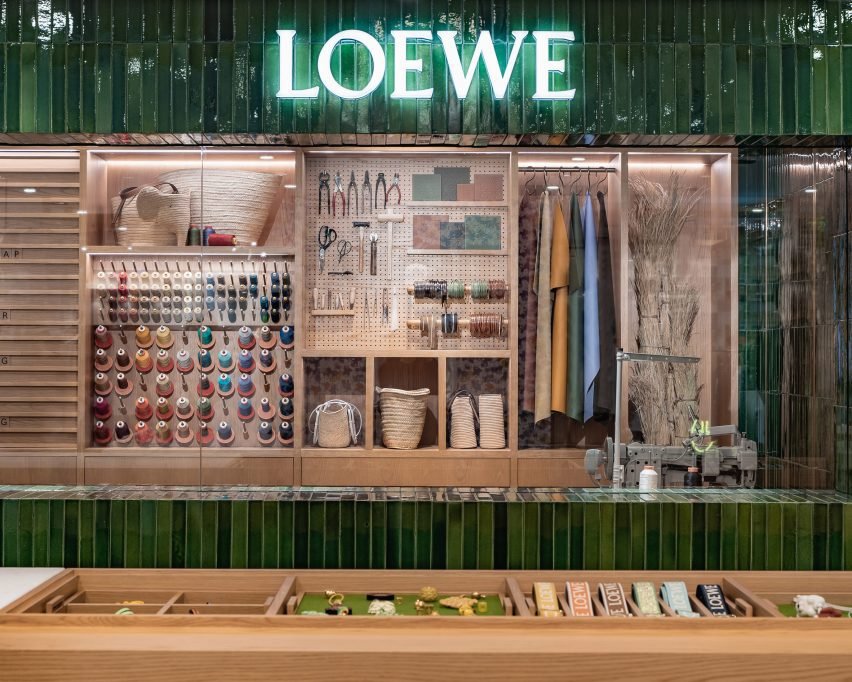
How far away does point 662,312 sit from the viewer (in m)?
3.36

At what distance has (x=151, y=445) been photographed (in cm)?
325

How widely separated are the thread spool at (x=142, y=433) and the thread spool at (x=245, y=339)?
0.49 meters

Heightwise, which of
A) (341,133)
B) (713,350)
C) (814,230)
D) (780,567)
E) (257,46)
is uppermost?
(257,46)

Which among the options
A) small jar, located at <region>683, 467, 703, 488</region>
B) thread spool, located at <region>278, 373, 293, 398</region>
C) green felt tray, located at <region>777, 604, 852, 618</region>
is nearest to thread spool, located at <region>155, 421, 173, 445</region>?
thread spool, located at <region>278, 373, 293, 398</region>

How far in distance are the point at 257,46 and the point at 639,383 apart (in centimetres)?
197

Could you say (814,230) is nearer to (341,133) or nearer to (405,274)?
(405,274)

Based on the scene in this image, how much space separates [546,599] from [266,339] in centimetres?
153

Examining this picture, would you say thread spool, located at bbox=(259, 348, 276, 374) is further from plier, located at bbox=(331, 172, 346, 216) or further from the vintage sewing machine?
the vintage sewing machine

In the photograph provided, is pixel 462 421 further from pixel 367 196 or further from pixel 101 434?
pixel 101 434

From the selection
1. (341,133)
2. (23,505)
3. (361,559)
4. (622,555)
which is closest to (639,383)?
(622,555)

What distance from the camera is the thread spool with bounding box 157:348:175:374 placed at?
3297 millimetres

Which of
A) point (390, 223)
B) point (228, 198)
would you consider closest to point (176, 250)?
point (228, 198)

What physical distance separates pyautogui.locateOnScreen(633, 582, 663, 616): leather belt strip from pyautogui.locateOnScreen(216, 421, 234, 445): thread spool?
1617mm

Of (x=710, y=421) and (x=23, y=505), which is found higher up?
(x=710, y=421)
